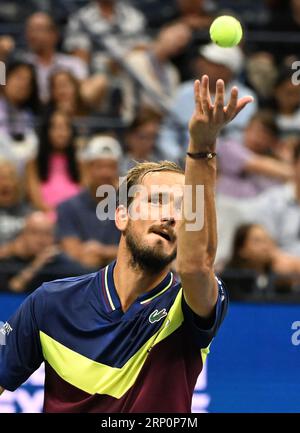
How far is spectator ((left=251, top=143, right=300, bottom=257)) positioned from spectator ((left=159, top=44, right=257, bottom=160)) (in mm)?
994

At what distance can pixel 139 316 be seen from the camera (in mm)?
3719

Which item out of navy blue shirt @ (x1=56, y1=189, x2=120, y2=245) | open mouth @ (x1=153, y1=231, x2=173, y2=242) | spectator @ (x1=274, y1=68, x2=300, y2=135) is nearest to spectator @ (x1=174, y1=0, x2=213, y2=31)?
spectator @ (x1=274, y1=68, x2=300, y2=135)

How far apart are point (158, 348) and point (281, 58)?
22.9ft

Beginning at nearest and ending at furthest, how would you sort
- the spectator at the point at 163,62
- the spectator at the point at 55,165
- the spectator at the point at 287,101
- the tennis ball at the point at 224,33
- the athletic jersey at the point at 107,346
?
1. the athletic jersey at the point at 107,346
2. the tennis ball at the point at 224,33
3. the spectator at the point at 55,165
4. the spectator at the point at 287,101
5. the spectator at the point at 163,62

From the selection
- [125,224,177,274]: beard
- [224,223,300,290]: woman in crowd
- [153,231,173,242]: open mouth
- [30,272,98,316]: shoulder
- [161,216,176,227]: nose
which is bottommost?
[30,272,98,316]: shoulder

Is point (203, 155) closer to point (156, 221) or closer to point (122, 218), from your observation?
point (156, 221)

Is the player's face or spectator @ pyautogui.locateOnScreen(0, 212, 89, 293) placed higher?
spectator @ pyautogui.locateOnScreen(0, 212, 89, 293)

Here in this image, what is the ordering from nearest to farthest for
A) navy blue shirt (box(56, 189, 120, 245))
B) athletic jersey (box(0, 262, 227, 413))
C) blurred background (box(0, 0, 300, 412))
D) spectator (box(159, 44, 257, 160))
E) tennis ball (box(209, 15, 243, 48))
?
athletic jersey (box(0, 262, 227, 413)) → tennis ball (box(209, 15, 243, 48)) → blurred background (box(0, 0, 300, 412)) → navy blue shirt (box(56, 189, 120, 245)) → spectator (box(159, 44, 257, 160))

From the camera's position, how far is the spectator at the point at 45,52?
31.2ft

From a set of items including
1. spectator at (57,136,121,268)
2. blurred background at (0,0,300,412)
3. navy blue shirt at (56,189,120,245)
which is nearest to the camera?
blurred background at (0,0,300,412)

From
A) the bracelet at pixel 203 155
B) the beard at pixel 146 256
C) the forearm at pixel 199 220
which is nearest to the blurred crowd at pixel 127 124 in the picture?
the beard at pixel 146 256

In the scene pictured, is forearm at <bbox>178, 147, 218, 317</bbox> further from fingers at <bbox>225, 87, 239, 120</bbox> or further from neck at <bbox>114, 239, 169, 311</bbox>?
neck at <bbox>114, 239, 169, 311</bbox>

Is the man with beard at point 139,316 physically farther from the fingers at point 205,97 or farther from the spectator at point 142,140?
the spectator at point 142,140

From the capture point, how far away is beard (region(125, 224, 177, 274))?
364 cm
